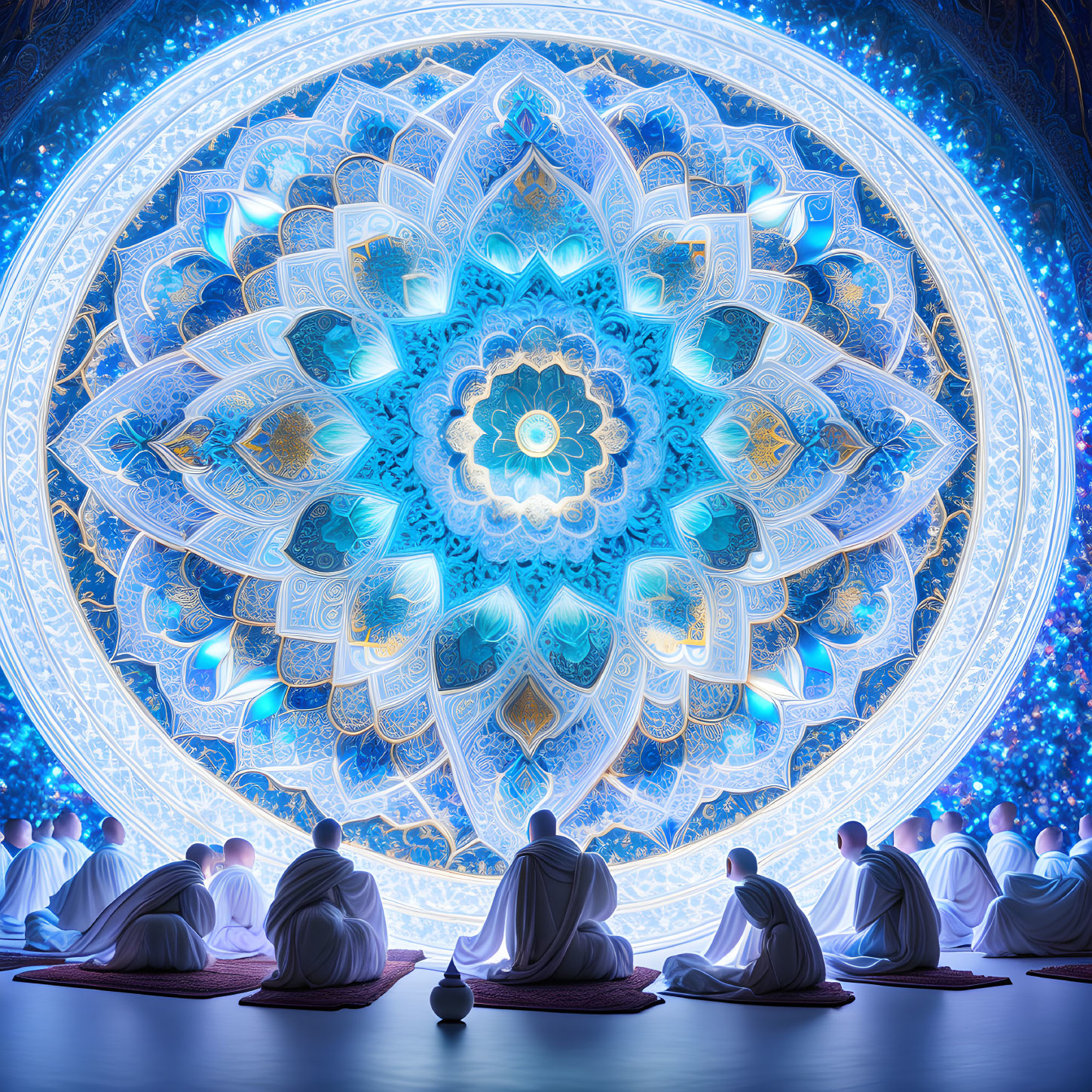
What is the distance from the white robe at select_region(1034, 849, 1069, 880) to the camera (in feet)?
27.9

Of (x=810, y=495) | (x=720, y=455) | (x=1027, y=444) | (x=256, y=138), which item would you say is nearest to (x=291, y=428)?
(x=256, y=138)

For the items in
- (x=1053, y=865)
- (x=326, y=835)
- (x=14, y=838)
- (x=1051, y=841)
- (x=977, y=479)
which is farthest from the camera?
(x=977, y=479)

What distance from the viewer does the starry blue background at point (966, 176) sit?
812cm

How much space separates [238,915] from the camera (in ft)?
29.8

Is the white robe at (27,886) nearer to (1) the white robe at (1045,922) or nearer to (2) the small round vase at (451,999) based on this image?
(2) the small round vase at (451,999)

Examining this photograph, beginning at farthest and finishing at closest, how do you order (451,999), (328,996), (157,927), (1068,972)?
(157,927) → (1068,972) → (328,996) → (451,999)

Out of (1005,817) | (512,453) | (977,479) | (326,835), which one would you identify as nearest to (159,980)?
(326,835)

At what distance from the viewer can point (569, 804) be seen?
11.9m

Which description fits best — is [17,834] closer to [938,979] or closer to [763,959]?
[763,959]

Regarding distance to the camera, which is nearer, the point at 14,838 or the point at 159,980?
the point at 159,980

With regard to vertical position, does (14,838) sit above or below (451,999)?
above

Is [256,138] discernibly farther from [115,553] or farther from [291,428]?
[115,553]

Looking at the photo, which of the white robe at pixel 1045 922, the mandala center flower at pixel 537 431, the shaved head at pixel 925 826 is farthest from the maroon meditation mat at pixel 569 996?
the mandala center flower at pixel 537 431

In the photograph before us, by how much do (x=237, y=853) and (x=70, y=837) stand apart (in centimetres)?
197
